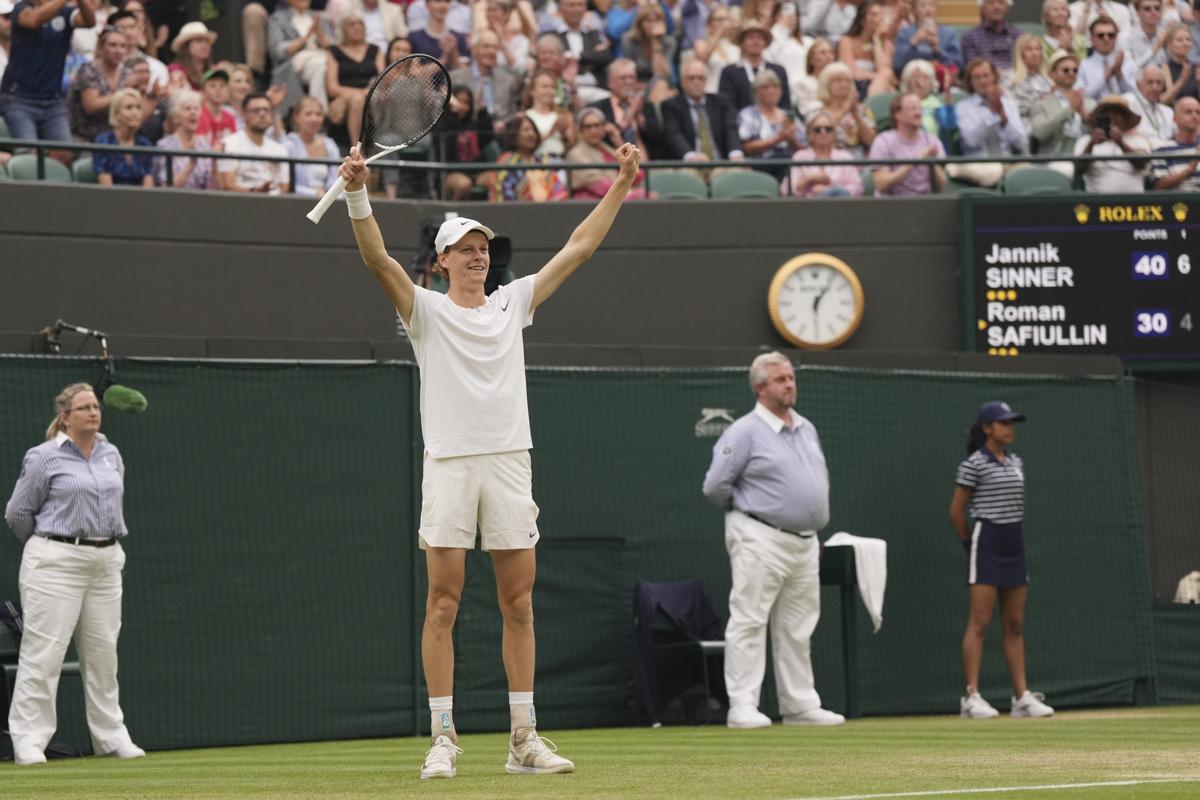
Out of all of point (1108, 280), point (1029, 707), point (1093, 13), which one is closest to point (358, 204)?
point (1029, 707)

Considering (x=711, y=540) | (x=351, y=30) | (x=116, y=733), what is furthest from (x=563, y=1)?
(x=116, y=733)

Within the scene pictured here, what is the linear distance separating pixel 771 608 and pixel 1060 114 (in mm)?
6611

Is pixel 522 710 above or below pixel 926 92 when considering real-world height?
below

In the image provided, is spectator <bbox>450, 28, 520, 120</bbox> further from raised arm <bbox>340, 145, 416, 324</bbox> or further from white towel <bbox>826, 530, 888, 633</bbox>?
raised arm <bbox>340, 145, 416, 324</bbox>

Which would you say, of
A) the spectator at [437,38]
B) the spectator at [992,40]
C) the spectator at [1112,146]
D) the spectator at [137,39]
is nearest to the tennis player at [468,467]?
the spectator at [137,39]

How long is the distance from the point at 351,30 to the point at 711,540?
5.69m

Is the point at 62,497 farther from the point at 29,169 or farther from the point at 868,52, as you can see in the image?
the point at 868,52

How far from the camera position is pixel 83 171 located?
13.8 meters

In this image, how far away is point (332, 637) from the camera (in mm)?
10969

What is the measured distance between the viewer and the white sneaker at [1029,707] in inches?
469

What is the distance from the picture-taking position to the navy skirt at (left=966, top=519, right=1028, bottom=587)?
1190 centimetres

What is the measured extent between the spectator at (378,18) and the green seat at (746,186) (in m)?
2.99

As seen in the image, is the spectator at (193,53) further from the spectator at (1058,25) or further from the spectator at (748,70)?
the spectator at (1058,25)

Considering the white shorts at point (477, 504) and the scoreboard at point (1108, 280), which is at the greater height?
the scoreboard at point (1108, 280)
